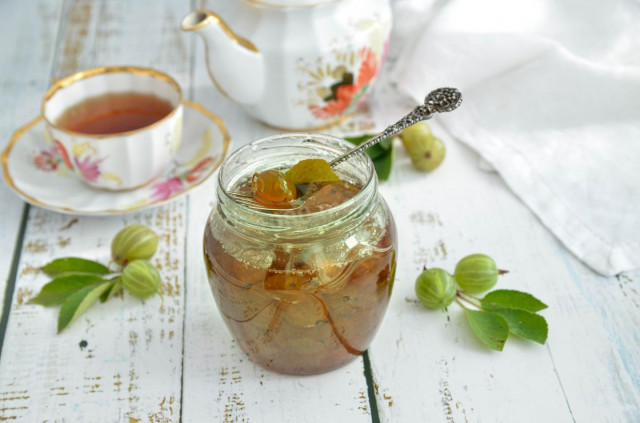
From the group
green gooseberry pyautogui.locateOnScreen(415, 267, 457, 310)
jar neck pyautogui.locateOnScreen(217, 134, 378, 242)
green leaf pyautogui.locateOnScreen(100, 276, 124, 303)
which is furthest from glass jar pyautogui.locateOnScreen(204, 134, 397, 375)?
green leaf pyautogui.locateOnScreen(100, 276, 124, 303)

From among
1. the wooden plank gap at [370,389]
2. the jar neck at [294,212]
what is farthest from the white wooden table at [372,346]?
the jar neck at [294,212]

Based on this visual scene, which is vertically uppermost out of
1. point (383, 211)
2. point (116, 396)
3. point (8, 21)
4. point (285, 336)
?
point (383, 211)

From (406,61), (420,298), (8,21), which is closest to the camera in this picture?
(420,298)

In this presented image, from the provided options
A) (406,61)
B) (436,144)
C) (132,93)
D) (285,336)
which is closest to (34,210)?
(132,93)

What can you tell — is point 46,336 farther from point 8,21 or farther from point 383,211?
point 8,21

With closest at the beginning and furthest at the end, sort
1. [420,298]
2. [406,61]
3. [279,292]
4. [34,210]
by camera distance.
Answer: [279,292], [420,298], [34,210], [406,61]

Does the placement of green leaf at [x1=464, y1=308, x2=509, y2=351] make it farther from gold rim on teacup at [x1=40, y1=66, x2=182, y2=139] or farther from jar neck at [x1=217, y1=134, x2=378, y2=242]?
gold rim on teacup at [x1=40, y1=66, x2=182, y2=139]

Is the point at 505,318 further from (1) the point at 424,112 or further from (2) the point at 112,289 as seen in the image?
(2) the point at 112,289
